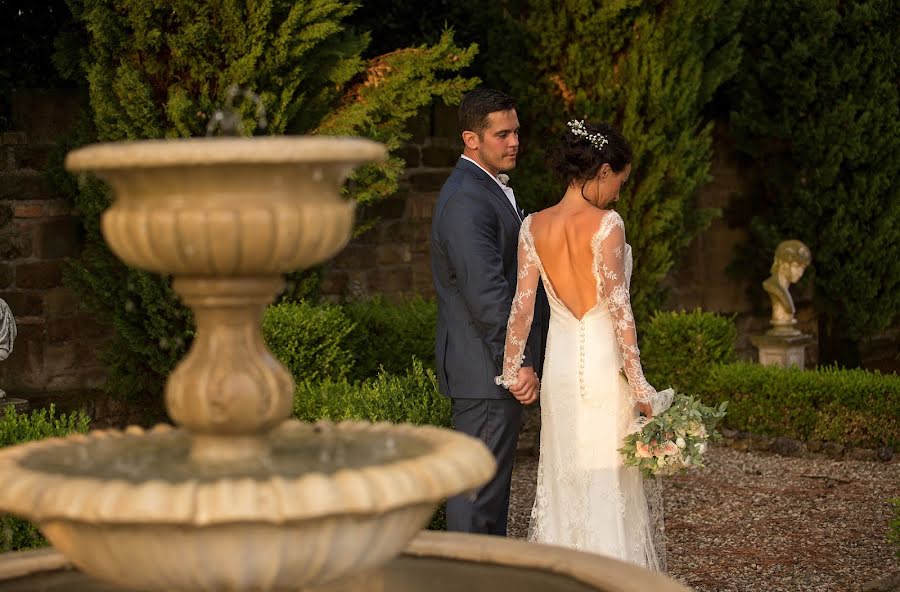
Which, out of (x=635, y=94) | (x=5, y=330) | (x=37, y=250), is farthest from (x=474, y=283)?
(x=635, y=94)

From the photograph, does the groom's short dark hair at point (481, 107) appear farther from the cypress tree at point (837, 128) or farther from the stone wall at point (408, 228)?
the cypress tree at point (837, 128)

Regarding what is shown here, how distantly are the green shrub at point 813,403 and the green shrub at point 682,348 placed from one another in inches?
7.0

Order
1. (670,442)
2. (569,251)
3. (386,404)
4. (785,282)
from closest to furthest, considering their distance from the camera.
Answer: (670,442), (569,251), (386,404), (785,282)

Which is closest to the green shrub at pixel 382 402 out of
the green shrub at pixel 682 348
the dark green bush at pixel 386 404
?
the dark green bush at pixel 386 404

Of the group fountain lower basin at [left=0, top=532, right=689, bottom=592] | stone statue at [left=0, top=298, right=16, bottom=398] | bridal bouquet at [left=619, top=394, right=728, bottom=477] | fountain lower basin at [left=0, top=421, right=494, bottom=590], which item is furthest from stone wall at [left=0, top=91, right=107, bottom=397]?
fountain lower basin at [left=0, top=421, right=494, bottom=590]

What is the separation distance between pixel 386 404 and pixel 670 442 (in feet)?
5.75

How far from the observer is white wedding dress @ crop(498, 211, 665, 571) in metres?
5.87

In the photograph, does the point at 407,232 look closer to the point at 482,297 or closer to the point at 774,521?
the point at 774,521

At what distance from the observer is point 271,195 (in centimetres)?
305

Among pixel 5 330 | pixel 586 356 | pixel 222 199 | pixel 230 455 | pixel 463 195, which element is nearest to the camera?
pixel 222 199

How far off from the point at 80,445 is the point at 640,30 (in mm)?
8384

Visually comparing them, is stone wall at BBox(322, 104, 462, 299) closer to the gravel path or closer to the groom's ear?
the gravel path

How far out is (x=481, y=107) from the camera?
611cm

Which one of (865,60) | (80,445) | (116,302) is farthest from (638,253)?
(80,445)
